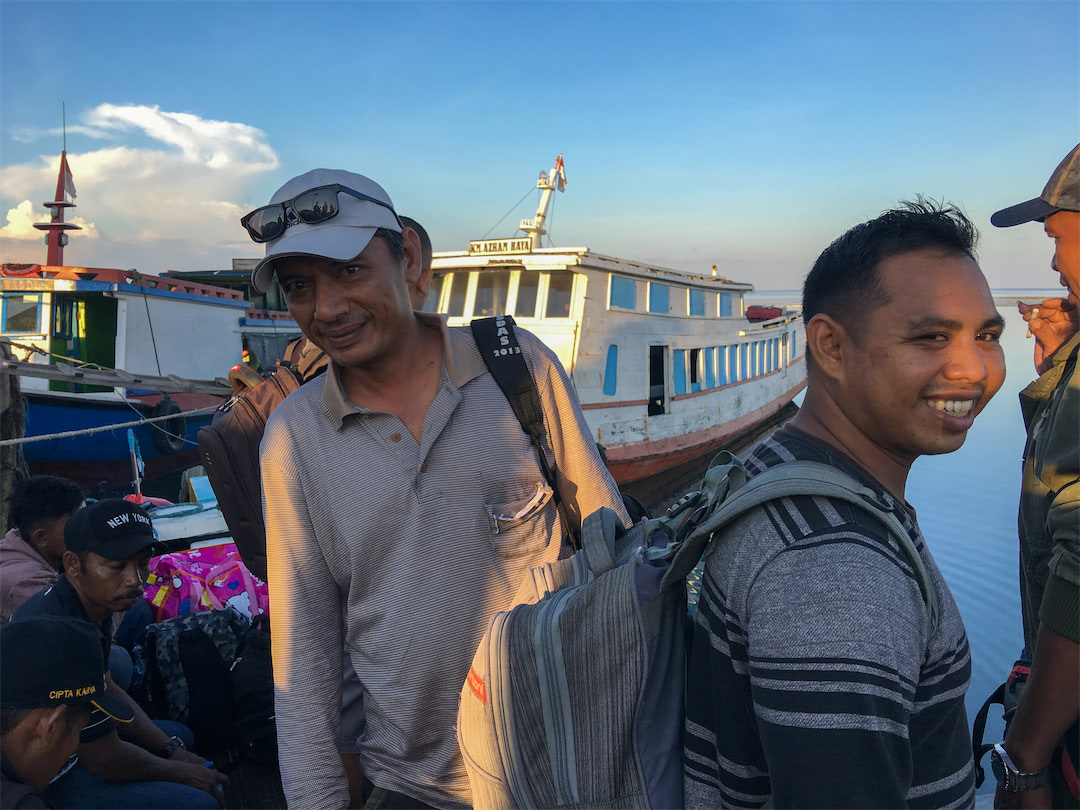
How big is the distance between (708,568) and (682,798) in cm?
39

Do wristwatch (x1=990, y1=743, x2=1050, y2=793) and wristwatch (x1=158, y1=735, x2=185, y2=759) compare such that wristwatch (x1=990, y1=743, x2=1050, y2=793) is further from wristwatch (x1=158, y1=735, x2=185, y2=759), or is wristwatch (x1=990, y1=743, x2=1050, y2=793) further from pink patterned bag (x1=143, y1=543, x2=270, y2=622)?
pink patterned bag (x1=143, y1=543, x2=270, y2=622)

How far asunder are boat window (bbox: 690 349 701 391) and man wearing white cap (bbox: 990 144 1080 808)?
13.0 metres

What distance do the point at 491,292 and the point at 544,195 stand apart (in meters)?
3.24

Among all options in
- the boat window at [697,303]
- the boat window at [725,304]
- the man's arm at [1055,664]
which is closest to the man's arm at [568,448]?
the man's arm at [1055,664]

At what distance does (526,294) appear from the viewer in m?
11.8

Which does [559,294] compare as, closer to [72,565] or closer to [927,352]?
[72,565]

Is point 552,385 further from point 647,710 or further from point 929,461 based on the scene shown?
point 929,461

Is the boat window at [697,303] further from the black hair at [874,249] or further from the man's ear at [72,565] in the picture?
the black hair at [874,249]

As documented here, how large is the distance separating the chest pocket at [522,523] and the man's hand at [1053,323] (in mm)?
1771

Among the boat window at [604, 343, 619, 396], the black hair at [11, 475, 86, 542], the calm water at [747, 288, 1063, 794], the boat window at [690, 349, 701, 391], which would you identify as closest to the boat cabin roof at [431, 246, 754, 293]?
the boat window at [604, 343, 619, 396]

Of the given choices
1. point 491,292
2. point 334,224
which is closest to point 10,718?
point 334,224

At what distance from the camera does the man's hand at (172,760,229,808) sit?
323cm

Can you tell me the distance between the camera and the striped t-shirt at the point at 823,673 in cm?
89

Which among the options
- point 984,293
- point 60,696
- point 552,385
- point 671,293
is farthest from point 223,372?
point 984,293
